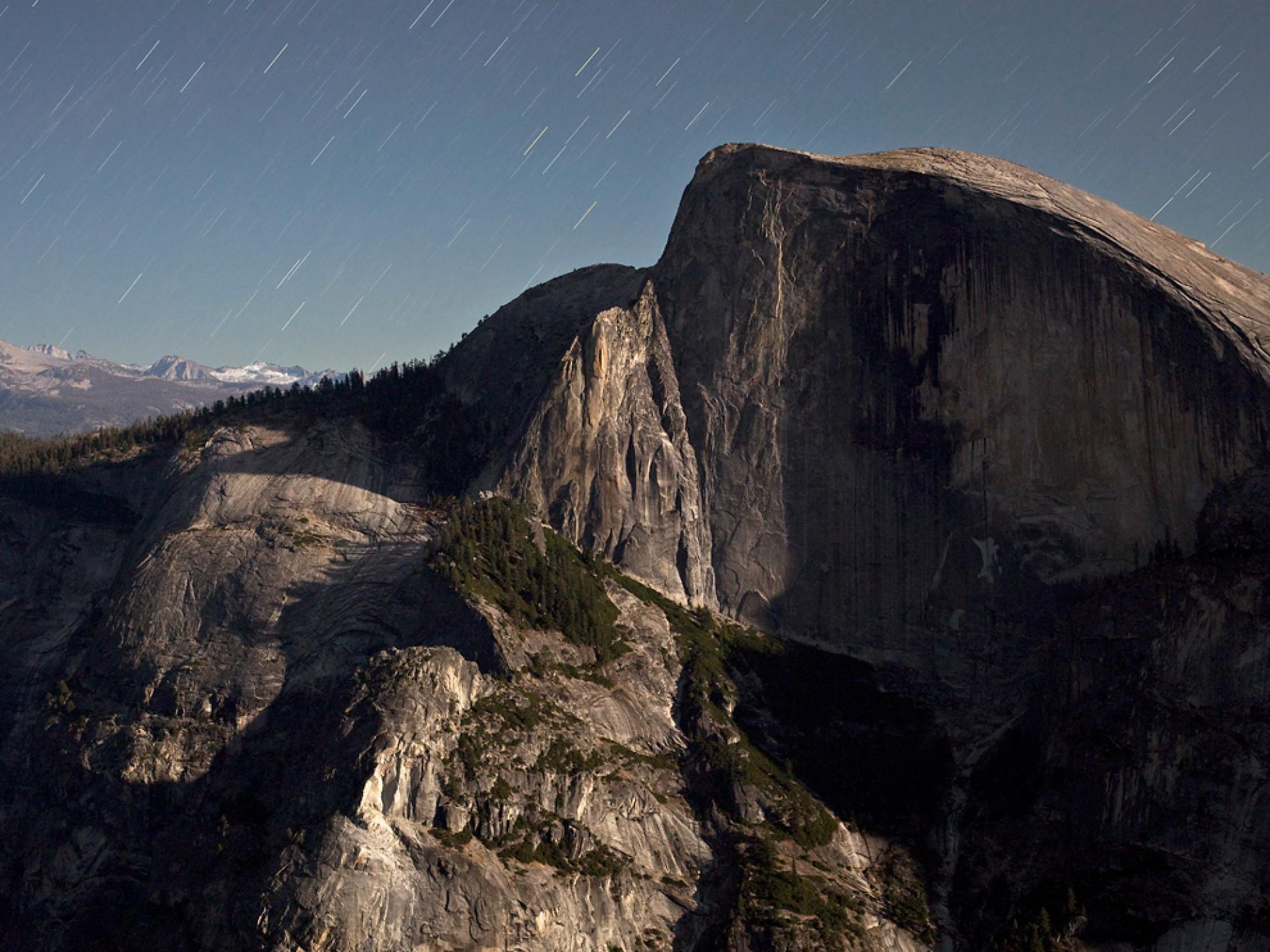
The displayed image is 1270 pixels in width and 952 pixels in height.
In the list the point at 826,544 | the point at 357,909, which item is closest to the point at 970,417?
the point at 826,544

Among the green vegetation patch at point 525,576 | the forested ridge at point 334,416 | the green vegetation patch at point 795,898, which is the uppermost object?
the forested ridge at point 334,416

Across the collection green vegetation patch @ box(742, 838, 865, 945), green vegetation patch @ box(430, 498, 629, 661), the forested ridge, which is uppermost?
the forested ridge

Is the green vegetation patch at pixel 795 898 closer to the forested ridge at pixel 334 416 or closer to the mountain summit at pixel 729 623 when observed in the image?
the mountain summit at pixel 729 623

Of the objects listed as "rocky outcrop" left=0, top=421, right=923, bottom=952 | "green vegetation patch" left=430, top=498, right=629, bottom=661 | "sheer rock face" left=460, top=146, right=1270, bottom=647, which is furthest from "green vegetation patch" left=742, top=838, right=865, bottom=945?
"sheer rock face" left=460, top=146, right=1270, bottom=647

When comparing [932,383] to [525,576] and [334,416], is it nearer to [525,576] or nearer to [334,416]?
[525,576]

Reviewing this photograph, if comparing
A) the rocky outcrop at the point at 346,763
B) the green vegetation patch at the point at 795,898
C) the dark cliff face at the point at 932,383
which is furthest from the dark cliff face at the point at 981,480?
the rocky outcrop at the point at 346,763

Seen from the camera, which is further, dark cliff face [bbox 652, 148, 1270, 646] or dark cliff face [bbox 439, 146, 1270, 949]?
dark cliff face [bbox 652, 148, 1270, 646]

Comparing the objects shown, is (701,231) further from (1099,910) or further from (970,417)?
(1099,910)

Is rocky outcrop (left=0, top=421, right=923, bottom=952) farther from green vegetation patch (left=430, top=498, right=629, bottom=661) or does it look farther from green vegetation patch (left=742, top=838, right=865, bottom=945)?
green vegetation patch (left=430, top=498, right=629, bottom=661)

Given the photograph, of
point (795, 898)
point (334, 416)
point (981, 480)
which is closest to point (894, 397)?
point (981, 480)
